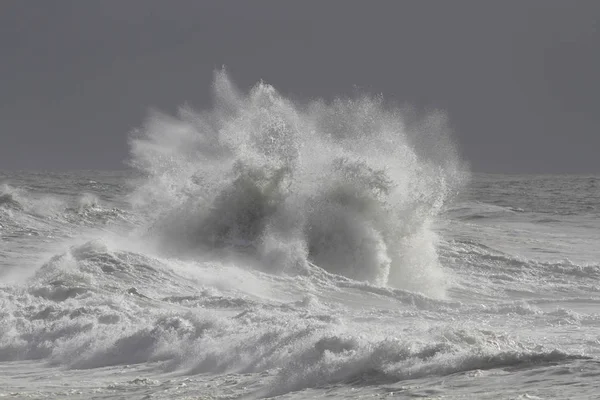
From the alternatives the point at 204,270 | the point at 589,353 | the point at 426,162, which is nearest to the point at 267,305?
the point at 204,270

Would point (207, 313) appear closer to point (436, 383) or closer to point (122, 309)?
point (122, 309)

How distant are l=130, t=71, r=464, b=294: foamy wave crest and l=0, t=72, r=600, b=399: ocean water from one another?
0.05m

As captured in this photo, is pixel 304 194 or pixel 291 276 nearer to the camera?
pixel 291 276

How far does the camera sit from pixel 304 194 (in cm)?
1778

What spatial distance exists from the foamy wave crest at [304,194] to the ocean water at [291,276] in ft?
0.16

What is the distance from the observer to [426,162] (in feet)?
68.6

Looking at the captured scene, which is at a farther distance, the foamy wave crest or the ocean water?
the foamy wave crest

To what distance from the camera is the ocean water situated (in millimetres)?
7133

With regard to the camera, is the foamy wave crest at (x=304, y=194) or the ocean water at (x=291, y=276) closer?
the ocean water at (x=291, y=276)

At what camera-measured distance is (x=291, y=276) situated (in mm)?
13914

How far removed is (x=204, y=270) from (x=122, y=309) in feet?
11.0

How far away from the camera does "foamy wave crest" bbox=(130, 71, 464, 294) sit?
1586 cm

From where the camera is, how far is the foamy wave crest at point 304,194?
1586 centimetres

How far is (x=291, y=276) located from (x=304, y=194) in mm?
4078
